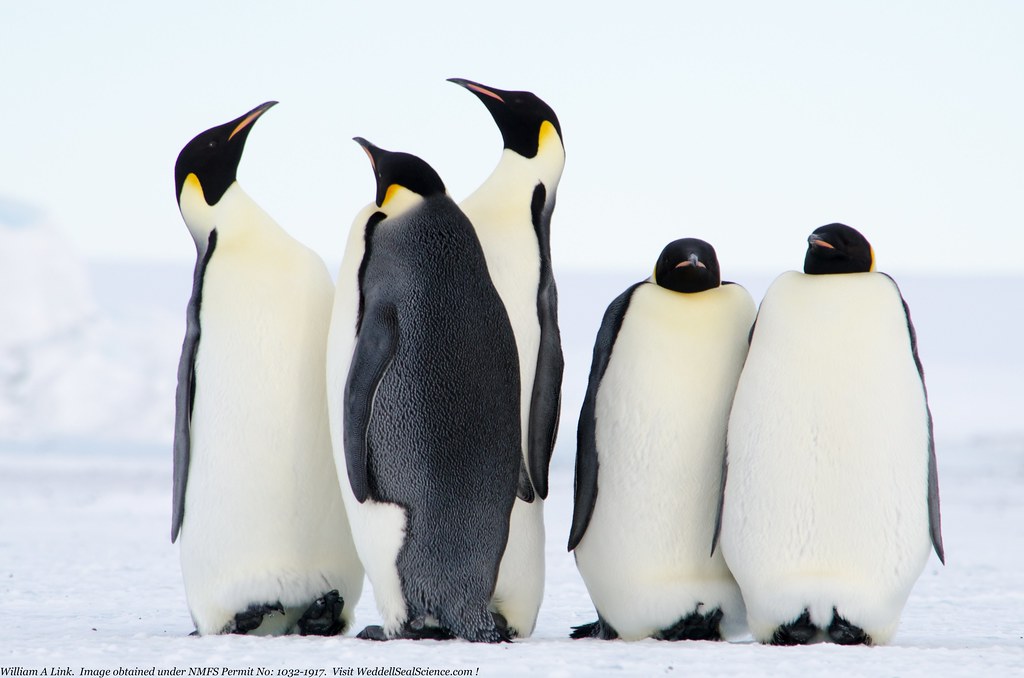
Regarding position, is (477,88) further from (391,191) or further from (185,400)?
(185,400)

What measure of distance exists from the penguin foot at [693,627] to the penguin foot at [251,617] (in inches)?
45.8

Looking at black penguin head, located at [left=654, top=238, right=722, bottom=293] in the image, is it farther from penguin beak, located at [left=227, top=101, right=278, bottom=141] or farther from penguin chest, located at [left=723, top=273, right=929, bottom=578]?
penguin beak, located at [left=227, top=101, right=278, bottom=141]

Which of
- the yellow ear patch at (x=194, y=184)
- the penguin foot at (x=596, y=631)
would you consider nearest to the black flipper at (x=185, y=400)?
the yellow ear patch at (x=194, y=184)

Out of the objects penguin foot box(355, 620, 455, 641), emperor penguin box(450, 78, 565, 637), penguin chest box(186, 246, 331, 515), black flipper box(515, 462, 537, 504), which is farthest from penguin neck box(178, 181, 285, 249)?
penguin foot box(355, 620, 455, 641)

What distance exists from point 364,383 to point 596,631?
1.25 meters

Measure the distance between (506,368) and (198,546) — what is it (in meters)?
1.10

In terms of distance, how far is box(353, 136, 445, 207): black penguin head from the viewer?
10.9ft

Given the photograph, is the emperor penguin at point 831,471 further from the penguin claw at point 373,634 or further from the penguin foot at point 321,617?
the penguin foot at point 321,617

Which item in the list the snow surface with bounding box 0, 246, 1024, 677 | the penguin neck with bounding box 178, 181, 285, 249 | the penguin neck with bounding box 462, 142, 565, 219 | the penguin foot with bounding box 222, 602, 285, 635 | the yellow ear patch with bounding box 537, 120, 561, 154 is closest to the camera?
the snow surface with bounding box 0, 246, 1024, 677

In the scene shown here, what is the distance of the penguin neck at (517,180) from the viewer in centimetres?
365

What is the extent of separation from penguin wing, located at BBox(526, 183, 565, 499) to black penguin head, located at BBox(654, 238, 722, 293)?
372mm

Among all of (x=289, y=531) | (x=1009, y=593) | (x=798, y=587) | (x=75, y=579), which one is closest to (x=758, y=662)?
(x=798, y=587)

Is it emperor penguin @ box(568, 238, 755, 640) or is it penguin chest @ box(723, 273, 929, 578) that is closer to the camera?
penguin chest @ box(723, 273, 929, 578)

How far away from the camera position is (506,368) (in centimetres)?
318
